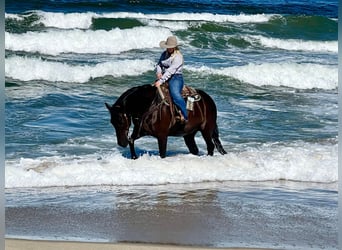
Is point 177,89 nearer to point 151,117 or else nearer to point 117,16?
point 151,117

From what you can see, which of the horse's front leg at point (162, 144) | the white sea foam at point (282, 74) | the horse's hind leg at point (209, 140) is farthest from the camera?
the white sea foam at point (282, 74)

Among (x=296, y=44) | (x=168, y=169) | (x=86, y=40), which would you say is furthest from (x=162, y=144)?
(x=296, y=44)

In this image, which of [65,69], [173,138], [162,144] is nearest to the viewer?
[162,144]

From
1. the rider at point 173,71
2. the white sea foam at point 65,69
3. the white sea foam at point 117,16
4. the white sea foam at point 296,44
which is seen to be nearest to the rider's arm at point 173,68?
the rider at point 173,71

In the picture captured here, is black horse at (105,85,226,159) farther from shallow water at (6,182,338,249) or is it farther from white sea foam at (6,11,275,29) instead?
white sea foam at (6,11,275,29)

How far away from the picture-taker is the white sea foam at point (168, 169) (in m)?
8.35

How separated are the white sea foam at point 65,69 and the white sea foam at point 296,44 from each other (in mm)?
6173

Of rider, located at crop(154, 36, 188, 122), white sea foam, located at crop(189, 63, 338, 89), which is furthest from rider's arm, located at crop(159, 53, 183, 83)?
white sea foam, located at crop(189, 63, 338, 89)

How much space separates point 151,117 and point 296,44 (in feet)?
52.8

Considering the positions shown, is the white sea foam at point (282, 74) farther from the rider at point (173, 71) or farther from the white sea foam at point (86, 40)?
the rider at point (173, 71)

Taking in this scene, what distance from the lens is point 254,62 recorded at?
20.3m

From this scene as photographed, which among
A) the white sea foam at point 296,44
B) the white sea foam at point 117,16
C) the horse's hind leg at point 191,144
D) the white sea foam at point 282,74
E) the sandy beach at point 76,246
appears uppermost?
the sandy beach at point 76,246

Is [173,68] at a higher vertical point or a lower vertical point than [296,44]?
higher

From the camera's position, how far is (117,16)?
2609 cm
